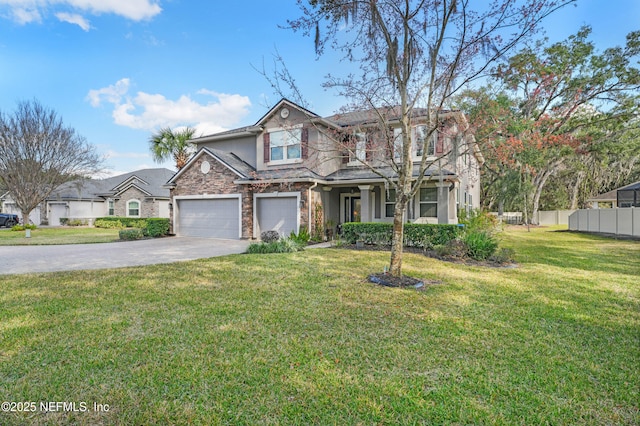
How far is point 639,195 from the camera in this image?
2081 centimetres

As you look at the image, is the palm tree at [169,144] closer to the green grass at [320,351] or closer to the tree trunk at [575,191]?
the green grass at [320,351]

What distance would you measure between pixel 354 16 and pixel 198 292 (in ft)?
21.6

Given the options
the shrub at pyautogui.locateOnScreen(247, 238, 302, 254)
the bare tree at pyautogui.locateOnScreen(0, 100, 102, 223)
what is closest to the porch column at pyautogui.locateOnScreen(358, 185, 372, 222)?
the shrub at pyautogui.locateOnScreen(247, 238, 302, 254)

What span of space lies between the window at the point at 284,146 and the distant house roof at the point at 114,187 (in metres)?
14.4

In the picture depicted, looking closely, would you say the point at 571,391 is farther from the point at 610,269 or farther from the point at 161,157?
the point at 161,157

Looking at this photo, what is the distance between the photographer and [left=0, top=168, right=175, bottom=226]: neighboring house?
28562 mm

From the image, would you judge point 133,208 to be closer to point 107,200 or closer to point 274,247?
point 107,200

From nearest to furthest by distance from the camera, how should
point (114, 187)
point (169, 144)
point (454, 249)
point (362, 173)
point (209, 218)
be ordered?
1. point (454, 249)
2. point (362, 173)
3. point (209, 218)
4. point (169, 144)
5. point (114, 187)

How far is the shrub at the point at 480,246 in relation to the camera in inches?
388

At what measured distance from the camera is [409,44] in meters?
6.73

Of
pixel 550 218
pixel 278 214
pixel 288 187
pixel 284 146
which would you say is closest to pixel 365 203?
pixel 288 187

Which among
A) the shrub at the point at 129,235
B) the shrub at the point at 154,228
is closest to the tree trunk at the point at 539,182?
the shrub at the point at 154,228

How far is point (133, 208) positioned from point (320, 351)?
30.3 metres

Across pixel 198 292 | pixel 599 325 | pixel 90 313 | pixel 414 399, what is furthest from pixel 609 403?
pixel 90 313
